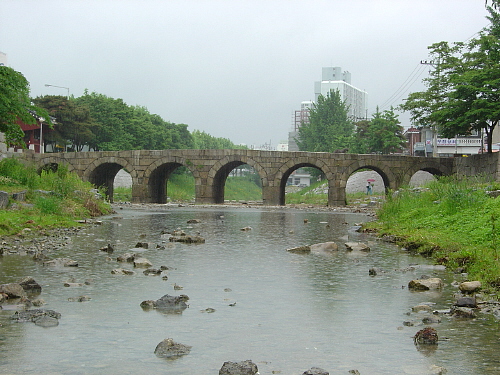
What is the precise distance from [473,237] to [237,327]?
6.99 meters

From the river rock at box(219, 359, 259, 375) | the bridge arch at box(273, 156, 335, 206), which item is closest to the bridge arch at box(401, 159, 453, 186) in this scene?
the bridge arch at box(273, 156, 335, 206)

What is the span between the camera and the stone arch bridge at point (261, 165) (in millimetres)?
38594

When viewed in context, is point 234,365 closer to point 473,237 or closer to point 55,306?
point 55,306

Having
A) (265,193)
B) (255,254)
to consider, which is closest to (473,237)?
(255,254)

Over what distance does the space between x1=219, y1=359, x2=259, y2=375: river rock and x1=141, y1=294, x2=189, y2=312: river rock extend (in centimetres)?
223

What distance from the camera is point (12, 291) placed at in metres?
7.22

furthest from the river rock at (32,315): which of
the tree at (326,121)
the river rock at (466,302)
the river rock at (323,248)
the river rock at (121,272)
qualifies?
the tree at (326,121)

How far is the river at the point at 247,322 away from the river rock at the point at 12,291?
0.32 meters

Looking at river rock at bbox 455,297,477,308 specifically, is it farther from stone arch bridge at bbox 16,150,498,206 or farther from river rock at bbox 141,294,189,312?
stone arch bridge at bbox 16,150,498,206

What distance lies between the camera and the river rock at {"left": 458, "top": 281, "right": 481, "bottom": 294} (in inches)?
314

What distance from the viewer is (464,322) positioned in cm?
647

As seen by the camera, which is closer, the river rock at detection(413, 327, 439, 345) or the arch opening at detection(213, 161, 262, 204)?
the river rock at detection(413, 327, 439, 345)

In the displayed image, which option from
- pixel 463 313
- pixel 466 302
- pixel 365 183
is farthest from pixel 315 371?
pixel 365 183

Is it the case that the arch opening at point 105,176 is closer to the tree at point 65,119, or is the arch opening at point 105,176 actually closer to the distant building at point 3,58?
the tree at point 65,119
